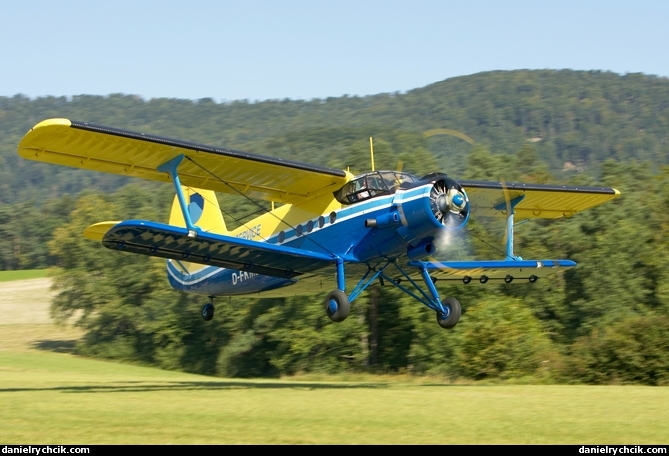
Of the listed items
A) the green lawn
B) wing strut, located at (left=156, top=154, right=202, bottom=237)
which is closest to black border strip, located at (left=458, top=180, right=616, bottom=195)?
wing strut, located at (left=156, top=154, right=202, bottom=237)

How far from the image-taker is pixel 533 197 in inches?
876

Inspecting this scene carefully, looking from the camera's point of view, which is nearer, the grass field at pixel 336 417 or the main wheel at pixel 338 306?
the grass field at pixel 336 417

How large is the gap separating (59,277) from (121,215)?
16.0m

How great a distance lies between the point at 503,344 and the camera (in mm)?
31844

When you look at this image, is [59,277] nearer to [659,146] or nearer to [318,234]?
[318,234]

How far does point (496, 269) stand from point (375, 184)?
14.9 ft

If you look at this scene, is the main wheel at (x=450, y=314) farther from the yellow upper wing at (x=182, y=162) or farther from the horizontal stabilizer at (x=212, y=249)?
the yellow upper wing at (x=182, y=162)

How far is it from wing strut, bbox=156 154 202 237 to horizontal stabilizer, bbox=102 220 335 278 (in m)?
0.20

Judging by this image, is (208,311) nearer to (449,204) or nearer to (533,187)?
(449,204)

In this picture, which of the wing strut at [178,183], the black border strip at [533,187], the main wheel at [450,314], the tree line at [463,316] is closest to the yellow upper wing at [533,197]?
the black border strip at [533,187]

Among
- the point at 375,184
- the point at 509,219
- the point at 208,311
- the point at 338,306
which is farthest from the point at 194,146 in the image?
the point at 509,219

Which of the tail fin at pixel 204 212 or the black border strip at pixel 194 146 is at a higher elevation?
the black border strip at pixel 194 146

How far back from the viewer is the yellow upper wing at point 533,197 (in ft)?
67.8

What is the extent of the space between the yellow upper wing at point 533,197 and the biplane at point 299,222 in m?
0.09
